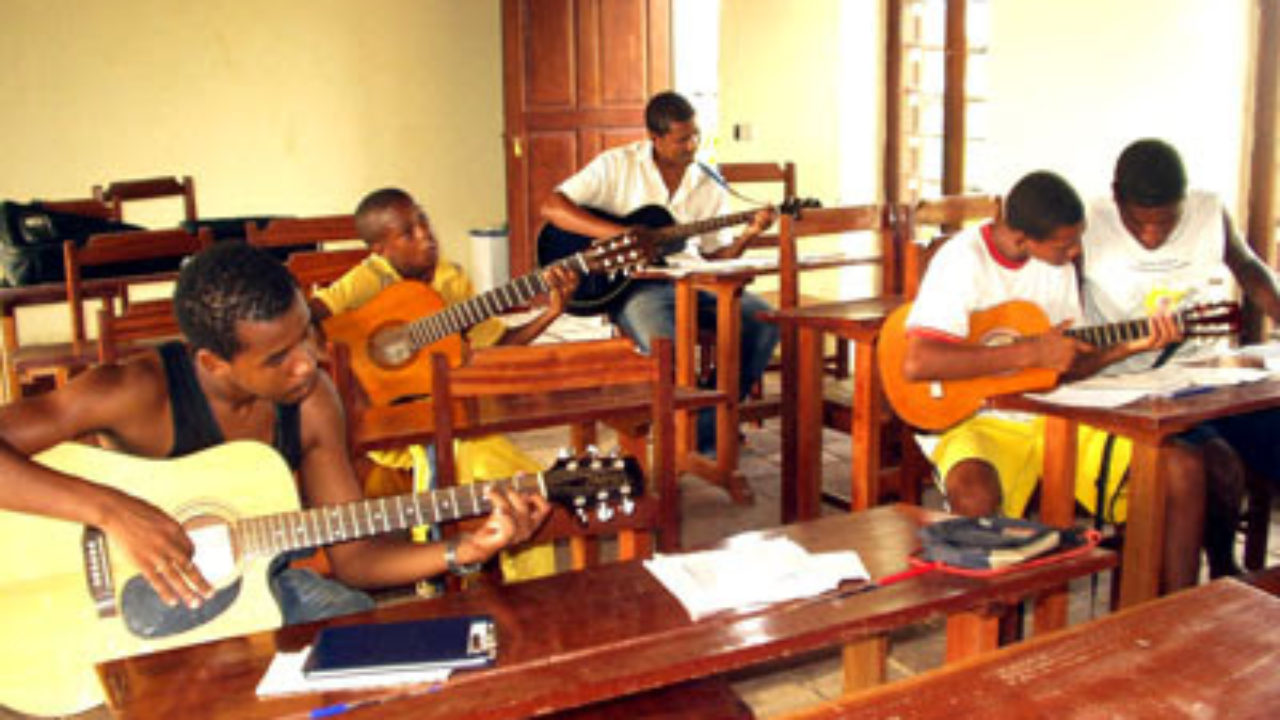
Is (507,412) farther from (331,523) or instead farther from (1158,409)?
(1158,409)

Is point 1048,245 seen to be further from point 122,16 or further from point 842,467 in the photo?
point 122,16

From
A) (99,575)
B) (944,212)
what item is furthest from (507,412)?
(944,212)

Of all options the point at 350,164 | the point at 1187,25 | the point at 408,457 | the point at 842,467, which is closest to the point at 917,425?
the point at 408,457

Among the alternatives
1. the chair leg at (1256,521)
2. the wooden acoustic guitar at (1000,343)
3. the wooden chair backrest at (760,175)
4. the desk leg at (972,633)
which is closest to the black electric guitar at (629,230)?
the wooden chair backrest at (760,175)

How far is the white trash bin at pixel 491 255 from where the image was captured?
26.0 feet

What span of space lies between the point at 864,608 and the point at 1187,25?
4.06 metres

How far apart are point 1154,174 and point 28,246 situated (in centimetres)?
404

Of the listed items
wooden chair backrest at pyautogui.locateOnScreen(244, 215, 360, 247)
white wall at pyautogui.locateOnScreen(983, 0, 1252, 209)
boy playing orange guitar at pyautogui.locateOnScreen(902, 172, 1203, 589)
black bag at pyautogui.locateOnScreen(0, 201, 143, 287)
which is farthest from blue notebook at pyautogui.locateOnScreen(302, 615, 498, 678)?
white wall at pyautogui.locateOnScreen(983, 0, 1252, 209)

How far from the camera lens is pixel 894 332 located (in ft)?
10.3

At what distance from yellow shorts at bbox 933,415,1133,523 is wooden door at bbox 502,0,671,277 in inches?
195

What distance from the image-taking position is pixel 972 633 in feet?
6.61

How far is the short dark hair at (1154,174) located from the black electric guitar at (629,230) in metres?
1.36

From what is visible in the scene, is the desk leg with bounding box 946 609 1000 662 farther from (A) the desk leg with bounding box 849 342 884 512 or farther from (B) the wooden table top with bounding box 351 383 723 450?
(A) the desk leg with bounding box 849 342 884 512

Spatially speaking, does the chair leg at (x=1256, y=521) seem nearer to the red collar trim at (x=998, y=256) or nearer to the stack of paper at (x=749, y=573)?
the red collar trim at (x=998, y=256)
